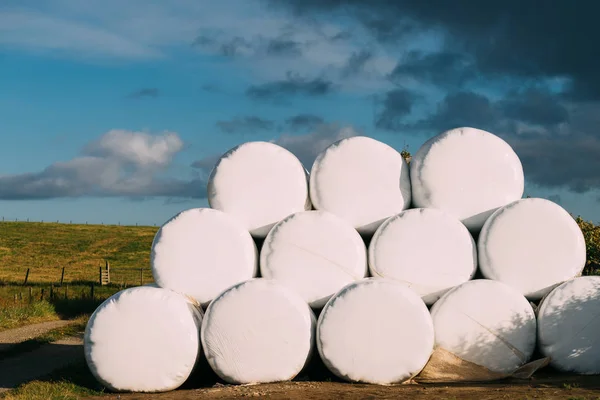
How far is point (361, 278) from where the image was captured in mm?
9305

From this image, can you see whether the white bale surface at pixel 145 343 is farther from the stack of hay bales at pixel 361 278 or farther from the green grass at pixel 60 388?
the green grass at pixel 60 388

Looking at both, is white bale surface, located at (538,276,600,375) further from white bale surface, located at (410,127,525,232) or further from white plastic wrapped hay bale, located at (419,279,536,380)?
white bale surface, located at (410,127,525,232)

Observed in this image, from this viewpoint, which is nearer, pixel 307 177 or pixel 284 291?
pixel 284 291

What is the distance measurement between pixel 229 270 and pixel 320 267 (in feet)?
4.02

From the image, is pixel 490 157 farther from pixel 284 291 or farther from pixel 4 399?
pixel 4 399

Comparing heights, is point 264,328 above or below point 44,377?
above

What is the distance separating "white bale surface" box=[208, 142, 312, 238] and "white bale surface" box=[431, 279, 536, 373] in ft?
8.14

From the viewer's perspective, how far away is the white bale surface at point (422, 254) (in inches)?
367

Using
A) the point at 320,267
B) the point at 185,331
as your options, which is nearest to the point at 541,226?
the point at 320,267

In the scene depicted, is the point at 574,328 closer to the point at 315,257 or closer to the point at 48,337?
the point at 315,257

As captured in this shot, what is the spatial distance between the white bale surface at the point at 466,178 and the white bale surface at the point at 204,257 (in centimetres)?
262

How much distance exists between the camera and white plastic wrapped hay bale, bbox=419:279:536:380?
9117 mm

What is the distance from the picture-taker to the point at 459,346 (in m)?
9.14

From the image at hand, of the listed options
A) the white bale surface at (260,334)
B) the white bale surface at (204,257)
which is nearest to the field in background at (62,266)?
the white bale surface at (204,257)
